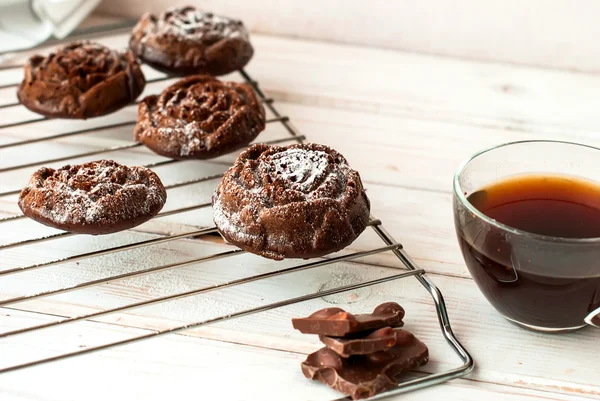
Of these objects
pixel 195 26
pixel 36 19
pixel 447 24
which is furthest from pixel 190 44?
pixel 447 24

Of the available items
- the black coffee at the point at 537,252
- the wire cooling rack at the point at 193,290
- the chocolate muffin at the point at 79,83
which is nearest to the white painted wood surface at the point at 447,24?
the chocolate muffin at the point at 79,83

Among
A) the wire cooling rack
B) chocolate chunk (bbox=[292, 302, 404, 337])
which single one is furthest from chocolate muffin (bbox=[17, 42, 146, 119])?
chocolate chunk (bbox=[292, 302, 404, 337])

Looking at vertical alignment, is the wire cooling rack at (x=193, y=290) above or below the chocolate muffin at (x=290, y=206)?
below

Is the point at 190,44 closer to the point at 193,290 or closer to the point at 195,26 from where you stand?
the point at 195,26

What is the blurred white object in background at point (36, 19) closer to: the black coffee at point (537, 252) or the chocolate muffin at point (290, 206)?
the chocolate muffin at point (290, 206)

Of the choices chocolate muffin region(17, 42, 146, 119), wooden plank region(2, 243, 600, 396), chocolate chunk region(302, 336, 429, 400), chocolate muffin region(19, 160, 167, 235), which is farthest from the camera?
chocolate muffin region(17, 42, 146, 119)

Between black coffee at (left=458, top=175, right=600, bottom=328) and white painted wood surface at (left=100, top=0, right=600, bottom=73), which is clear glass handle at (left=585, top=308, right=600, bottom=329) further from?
white painted wood surface at (left=100, top=0, right=600, bottom=73)

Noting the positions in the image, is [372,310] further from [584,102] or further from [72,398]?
[584,102]
